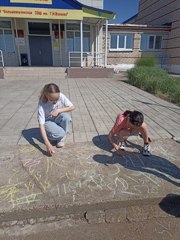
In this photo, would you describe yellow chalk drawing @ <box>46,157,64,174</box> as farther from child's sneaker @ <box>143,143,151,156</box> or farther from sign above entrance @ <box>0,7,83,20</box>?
sign above entrance @ <box>0,7,83,20</box>

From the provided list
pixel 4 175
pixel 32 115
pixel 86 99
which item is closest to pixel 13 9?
pixel 86 99

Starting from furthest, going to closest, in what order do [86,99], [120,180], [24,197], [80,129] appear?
[86,99] < [80,129] < [120,180] < [24,197]

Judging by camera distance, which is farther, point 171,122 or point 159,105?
point 159,105

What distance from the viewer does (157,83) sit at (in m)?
9.04

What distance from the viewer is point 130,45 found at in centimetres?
1961

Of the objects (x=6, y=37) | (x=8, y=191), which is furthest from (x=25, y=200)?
(x=6, y=37)

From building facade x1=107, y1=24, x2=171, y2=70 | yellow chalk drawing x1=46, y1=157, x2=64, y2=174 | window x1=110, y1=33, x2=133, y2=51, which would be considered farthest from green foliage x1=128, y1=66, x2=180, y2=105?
window x1=110, y1=33, x2=133, y2=51

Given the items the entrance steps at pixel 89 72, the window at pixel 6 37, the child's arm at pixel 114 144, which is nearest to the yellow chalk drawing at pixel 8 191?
Result: the child's arm at pixel 114 144

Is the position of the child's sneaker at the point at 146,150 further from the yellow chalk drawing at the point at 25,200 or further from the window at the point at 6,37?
the window at the point at 6,37

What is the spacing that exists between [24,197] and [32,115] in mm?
3355

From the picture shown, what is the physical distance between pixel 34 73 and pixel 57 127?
428 inches

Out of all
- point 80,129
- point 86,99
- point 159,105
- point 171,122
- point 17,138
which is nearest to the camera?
point 17,138

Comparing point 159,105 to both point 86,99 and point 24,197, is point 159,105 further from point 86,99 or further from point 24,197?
point 24,197

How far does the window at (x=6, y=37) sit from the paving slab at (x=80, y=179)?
13.7 metres
